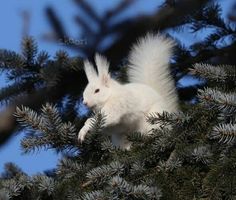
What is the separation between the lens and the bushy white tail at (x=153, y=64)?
2.90m

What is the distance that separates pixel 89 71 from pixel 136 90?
24 centimetres

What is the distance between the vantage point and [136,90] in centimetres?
280

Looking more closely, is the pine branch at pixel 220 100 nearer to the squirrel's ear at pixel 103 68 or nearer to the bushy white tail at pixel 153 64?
the squirrel's ear at pixel 103 68

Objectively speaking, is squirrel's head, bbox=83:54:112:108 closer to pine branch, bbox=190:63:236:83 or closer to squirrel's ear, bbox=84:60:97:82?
squirrel's ear, bbox=84:60:97:82

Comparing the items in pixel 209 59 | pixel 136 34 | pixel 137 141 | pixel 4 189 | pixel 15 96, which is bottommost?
pixel 4 189

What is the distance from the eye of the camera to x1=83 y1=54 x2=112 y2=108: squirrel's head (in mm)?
2680

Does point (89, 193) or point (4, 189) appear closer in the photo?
point (89, 193)

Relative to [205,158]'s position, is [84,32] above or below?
above

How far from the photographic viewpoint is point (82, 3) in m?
2.59

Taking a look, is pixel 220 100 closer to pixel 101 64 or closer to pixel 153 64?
pixel 101 64

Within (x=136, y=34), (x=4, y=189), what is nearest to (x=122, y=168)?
(x=4, y=189)

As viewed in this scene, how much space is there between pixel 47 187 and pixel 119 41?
2.95ft

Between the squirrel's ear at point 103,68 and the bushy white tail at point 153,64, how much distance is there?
20 centimetres

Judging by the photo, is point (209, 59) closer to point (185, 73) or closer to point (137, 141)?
point (185, 73)
